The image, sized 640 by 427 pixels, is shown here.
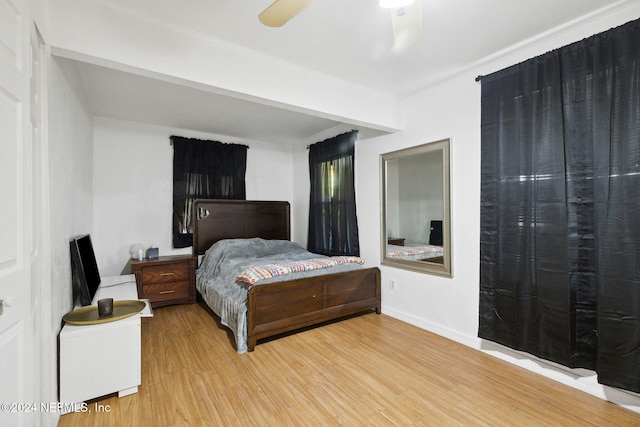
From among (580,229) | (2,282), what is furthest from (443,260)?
(2,282)

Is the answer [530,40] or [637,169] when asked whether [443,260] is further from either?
[530,40]

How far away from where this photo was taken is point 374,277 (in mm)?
3477

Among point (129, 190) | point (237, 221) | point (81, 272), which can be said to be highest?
point (129, 190)

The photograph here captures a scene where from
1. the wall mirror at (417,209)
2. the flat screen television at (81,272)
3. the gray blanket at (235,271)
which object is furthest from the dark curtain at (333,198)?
the flat screen television at (81,272)

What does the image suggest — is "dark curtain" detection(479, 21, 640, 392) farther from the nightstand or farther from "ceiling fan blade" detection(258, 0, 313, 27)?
the nightstand

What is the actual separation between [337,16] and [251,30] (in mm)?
595

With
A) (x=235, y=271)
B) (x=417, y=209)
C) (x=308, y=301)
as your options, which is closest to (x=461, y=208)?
(x=417, y=209)

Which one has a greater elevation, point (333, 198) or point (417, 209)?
point (333, 198)

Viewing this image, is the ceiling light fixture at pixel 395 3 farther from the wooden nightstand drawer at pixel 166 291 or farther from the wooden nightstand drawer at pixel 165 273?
the wooden nightstand drawer at pixel 166 291

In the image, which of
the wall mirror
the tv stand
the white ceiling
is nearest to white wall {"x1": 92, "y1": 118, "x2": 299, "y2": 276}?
the white ceiling

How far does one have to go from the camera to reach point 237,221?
14.9 ft

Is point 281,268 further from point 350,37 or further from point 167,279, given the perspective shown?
point 350,37

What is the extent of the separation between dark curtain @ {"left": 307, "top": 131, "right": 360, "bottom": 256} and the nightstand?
5.68 ft

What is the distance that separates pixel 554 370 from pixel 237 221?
3.91m
